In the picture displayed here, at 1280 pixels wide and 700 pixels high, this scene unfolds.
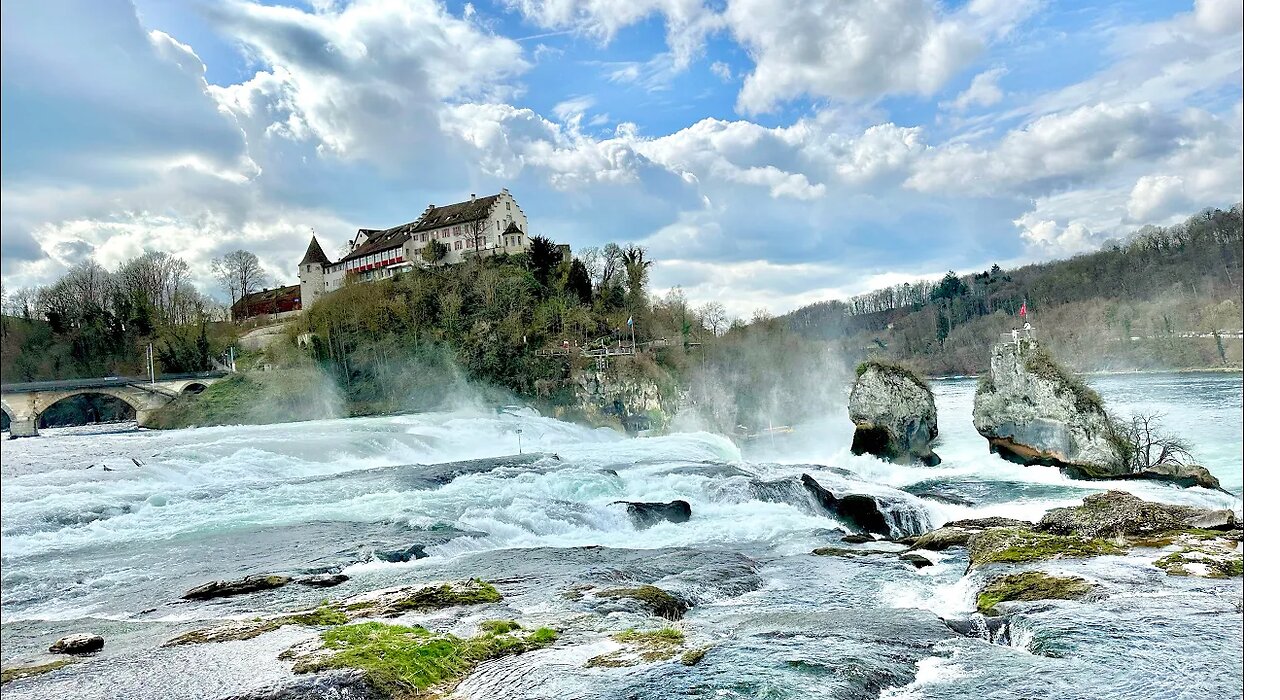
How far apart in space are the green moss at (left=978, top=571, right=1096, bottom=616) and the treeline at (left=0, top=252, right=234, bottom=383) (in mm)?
6555

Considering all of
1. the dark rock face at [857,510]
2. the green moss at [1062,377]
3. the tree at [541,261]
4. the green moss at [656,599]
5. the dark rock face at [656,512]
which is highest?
the tree at [541,261]

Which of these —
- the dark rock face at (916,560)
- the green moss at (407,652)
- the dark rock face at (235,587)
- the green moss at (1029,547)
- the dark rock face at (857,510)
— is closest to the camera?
the green moss at (407,652)

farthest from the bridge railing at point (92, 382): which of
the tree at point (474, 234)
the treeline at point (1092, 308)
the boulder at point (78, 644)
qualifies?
the tree at point (474, 234)

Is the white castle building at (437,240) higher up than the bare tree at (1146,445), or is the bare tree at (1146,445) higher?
the white castle building at (437,240)

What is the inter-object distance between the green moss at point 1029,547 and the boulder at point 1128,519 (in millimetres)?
537

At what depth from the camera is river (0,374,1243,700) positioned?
3.35 meters

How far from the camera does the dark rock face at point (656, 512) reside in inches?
347

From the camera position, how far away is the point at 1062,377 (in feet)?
45.7

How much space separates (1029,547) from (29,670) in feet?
23.0

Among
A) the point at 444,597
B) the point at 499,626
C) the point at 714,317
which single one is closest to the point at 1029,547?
the point at 499,626

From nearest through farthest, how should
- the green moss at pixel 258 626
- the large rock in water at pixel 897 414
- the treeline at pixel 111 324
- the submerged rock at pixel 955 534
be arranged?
the green moss at pixel 258 626
the treeline at pixel 111 324
the submerged rock at pixel 955 534
the large rock in water at pixel 897 414

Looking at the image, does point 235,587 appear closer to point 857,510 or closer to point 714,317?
point 857,510

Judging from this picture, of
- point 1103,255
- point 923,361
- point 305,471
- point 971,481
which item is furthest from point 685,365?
point 1103,255

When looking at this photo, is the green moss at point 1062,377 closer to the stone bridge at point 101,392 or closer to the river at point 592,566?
the river at point 592,566
